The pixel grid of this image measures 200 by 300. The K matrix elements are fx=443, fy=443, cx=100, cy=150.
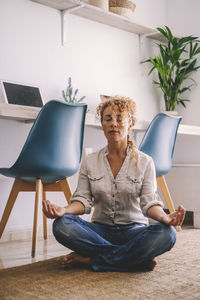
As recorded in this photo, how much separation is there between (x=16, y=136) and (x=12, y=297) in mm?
1574

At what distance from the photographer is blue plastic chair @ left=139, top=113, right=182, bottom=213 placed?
9.13 ft

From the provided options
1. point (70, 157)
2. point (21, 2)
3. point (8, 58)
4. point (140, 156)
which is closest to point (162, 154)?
point (70, 157)

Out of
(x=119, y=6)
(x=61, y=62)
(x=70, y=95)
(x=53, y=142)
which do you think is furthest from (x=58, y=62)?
(x=53, y=142)

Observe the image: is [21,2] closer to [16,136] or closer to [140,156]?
[16,136]

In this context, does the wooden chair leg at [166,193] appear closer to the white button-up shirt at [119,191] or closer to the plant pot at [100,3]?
the white button-up shirt at [119,191]

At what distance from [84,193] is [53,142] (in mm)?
449

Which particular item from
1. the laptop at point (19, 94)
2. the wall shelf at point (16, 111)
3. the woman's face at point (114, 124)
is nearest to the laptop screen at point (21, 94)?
the laptop at point (19, 94)

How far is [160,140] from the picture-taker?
2848 mm

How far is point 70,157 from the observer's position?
2.33 m

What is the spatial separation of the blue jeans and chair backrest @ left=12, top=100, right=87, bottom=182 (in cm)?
51

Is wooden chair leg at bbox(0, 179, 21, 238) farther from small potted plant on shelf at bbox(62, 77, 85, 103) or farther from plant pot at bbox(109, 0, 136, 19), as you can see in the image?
plant pot at bbox(109, 0, 136, 19)

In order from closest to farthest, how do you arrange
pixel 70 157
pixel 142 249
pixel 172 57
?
pixel 142 249
pixel 70 157
pixel 172 57

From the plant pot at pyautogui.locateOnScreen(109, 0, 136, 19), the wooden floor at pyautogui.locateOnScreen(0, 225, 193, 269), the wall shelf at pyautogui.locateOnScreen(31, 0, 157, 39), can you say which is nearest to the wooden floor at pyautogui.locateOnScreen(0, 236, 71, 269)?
the wooden floor at pyautogui.locateOnScreen(0, 225, 193, 269)

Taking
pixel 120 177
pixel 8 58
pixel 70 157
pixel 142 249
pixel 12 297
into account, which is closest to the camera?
pixel 12 297
